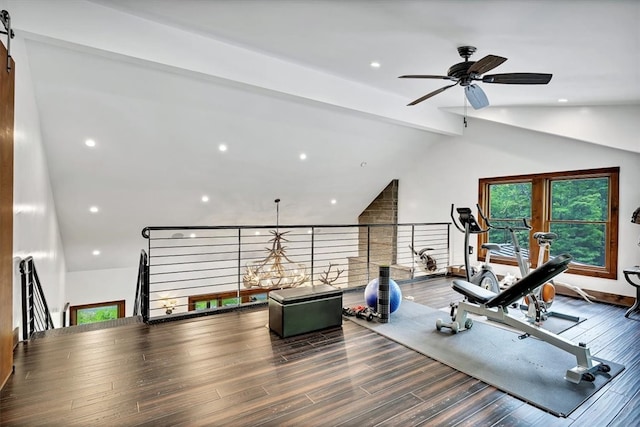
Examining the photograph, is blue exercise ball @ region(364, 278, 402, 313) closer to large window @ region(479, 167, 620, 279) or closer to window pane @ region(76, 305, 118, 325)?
large window @ region(479, 167, 620, 279)

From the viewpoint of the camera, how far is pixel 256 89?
4234mm

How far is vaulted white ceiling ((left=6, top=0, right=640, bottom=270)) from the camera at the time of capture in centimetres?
293

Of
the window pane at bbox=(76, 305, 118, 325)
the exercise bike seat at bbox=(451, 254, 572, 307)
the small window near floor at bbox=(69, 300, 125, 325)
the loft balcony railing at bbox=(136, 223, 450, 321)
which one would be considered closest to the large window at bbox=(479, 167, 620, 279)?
the loft balcony railing at bbox=(136, 223, 450, 321)

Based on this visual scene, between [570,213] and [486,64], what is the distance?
12.9ft

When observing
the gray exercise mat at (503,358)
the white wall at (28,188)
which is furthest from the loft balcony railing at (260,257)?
the gray exercise mat at (503,358)

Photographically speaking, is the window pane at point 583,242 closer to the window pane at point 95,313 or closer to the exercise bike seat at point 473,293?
the exercise bike seat at point 473,293

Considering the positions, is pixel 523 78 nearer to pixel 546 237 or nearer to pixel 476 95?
pixel 476 95

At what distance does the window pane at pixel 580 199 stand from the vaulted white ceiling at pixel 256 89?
889mm

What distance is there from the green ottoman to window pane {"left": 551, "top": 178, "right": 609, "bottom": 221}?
429 cm

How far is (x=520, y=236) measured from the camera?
19.7 feet

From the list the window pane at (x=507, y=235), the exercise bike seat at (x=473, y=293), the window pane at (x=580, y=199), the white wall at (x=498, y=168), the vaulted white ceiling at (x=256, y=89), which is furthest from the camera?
the window pane at (x=507, y=235)

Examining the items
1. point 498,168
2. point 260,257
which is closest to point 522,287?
point 498,168

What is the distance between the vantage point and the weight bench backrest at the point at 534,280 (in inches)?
105

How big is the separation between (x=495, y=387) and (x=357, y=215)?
7.24 meters
